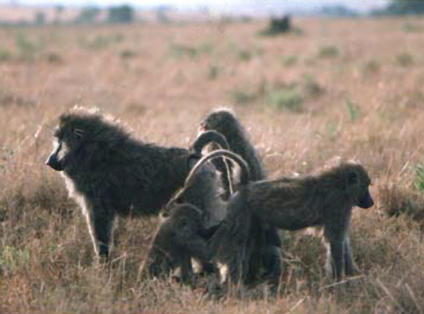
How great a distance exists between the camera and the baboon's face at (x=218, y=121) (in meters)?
6.38

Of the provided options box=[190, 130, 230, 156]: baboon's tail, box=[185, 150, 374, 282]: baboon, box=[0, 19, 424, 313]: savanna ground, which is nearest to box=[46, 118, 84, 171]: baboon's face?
box=[0, 19, 424, 313]: savanna ground

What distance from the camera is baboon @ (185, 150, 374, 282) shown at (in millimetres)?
4824

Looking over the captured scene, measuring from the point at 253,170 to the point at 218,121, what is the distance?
69 centimetres

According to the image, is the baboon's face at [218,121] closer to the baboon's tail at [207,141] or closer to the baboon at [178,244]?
the baboon's tail at [207,141]

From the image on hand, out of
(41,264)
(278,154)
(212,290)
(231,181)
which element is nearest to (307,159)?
(278,154)

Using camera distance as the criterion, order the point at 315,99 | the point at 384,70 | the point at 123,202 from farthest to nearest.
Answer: the point at 384,70
the point at 315,99
the point at 123,202

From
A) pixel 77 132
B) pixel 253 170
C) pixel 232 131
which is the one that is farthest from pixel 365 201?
pixel 77 132

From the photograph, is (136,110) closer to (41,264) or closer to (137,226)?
(137,226)

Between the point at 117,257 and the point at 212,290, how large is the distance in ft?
3.05

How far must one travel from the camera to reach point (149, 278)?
491 cm

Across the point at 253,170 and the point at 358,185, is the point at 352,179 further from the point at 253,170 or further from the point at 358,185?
the point at 253,170

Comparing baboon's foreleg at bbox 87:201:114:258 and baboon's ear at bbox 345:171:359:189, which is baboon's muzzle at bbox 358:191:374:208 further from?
baboon's foreleg at bbox 87:201:114:258

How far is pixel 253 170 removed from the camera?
5.96 meters

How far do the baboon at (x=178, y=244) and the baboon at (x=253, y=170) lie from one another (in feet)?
1.27
